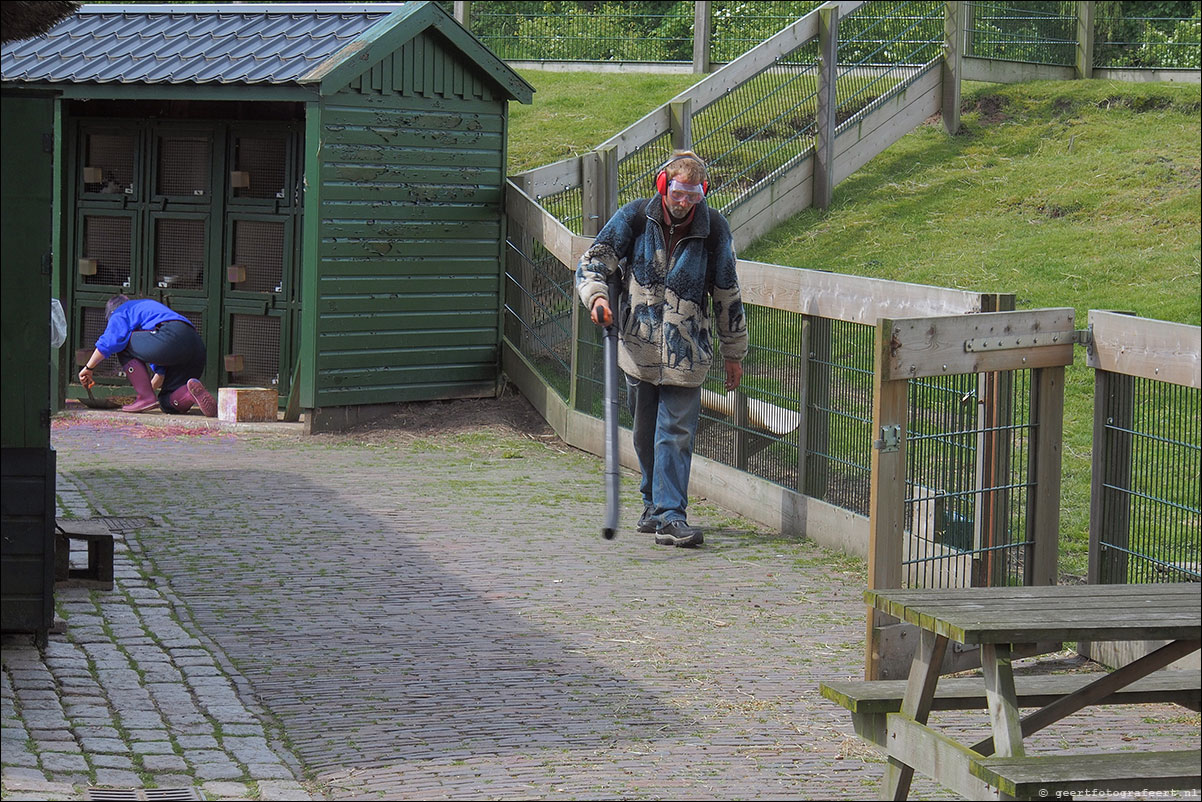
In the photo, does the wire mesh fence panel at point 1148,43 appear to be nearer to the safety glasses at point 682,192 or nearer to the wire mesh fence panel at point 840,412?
the wire mesh fence panel at point 840,412

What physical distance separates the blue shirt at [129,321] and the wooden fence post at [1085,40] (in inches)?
471

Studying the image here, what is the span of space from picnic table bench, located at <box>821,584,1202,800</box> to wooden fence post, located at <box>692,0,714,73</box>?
16.6 meters

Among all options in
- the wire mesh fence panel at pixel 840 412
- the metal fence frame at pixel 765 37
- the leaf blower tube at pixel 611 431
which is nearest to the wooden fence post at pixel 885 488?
the wire mesh fence panel at pixel 840 412

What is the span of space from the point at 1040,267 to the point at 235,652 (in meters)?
9.47

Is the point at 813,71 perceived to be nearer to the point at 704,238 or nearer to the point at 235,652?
the point at 704,238

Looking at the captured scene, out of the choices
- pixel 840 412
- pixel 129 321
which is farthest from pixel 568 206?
pixel 840 412

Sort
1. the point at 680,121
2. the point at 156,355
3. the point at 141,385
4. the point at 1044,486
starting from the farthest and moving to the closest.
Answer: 1. the point at 680,121
2. the point at 141,385
3. the point at 156,355
4. the point at 1044,486

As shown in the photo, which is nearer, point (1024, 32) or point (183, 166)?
point (183, 166)

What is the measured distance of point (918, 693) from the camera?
15.1ft

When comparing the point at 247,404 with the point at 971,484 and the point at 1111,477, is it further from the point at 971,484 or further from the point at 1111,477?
the point at 1111,477

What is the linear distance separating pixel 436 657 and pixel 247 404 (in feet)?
22.7

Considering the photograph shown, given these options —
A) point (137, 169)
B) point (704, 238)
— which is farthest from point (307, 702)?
point (137, 169)

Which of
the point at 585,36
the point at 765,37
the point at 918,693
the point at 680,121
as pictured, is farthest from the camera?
the point at 585,36

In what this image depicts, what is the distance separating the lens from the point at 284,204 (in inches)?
524
